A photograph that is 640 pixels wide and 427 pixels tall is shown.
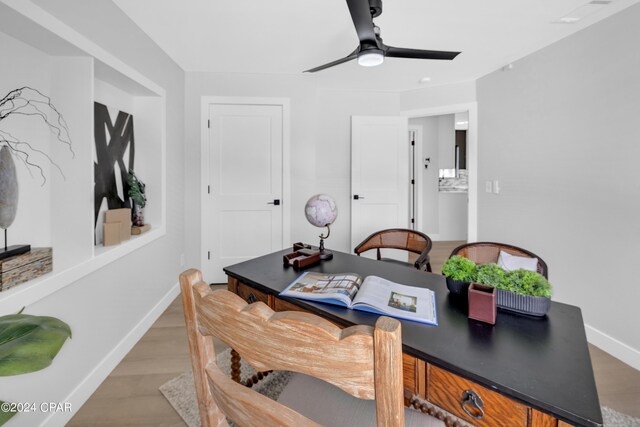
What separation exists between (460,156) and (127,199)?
562 centimetres

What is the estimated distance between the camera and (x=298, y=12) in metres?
2.20

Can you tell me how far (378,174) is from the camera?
3992mm

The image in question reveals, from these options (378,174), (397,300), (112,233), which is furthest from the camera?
(378,174)

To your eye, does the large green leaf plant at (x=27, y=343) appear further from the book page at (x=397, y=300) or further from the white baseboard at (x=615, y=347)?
the white baseboard at (x=615, y=347)

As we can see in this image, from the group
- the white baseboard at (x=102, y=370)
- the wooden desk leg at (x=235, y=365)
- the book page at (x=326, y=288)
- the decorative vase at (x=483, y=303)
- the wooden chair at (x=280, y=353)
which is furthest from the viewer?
the wooden desk leg at (x=235, y=365)

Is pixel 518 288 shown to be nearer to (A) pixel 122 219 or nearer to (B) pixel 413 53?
(B) pixel 413 53

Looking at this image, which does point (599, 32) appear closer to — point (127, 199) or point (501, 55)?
point (501, 55)

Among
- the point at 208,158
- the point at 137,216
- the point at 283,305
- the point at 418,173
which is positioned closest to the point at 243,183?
the point at 208,158

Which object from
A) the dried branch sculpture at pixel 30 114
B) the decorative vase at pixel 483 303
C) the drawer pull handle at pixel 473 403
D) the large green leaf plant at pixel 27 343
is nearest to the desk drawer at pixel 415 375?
the drawer pull handle at pixel 473 403

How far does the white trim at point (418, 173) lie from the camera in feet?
19.1

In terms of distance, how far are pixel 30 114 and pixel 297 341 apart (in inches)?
73.7

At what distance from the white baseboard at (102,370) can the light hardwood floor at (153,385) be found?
0.10ft

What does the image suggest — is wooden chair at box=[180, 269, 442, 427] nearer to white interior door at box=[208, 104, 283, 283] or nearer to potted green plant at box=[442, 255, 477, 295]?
potted green plant at box=[442, 255, 477, 295]

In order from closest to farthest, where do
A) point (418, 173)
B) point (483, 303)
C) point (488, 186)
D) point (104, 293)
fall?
point (483, 303), point (104, 293), point (488, 186), point (418, 173)
